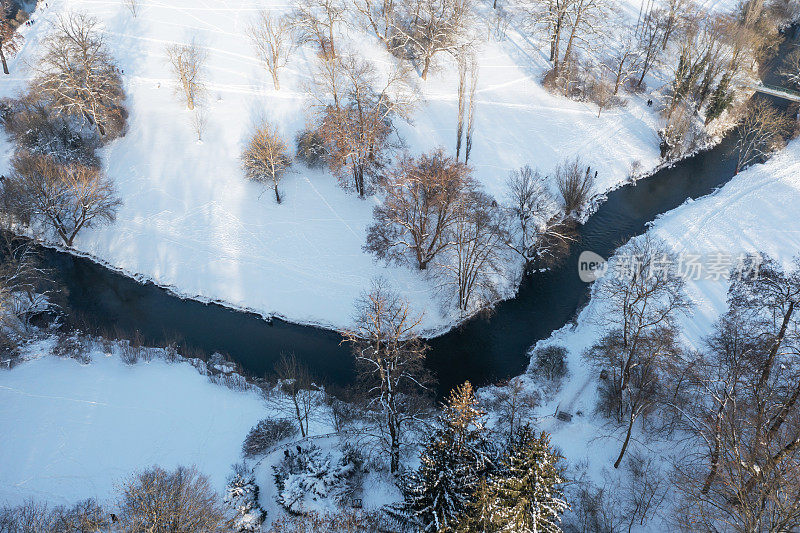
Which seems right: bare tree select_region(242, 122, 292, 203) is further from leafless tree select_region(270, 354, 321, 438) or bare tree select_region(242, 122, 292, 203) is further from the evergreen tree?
the evergreen tree

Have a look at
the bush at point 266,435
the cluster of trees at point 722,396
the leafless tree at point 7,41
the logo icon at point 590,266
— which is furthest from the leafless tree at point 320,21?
the bush at point 266,435

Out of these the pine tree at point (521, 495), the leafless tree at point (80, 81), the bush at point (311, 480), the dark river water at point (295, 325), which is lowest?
the dark river water at point (295, 325)

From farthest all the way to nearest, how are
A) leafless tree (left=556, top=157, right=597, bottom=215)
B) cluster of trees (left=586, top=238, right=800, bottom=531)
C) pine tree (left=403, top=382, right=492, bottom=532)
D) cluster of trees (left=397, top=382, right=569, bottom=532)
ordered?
leafless tree (left=556, top=157, right=597, bottom=215) < pine tree (left=403, top=382, right=492, bottom=532) < cluster of trees (left=586, top=238, right=800, bottom=531) < cluster of trees (left=397, top=382, right=569, bottom=532)

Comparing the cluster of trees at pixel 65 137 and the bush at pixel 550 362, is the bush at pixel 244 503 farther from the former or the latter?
the cluster of trees at pixel 65 137

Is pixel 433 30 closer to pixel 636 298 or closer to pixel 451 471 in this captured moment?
pixel 636 298

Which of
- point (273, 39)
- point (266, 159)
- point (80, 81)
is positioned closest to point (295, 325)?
point (266, 159)

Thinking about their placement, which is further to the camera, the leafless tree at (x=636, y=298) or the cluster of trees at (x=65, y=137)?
the cluster of trees at (x=65, y=137)

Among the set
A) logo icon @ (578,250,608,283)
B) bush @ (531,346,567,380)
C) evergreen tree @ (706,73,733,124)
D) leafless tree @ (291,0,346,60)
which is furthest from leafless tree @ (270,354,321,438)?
evergreen tree @ (706,73,733,124)
